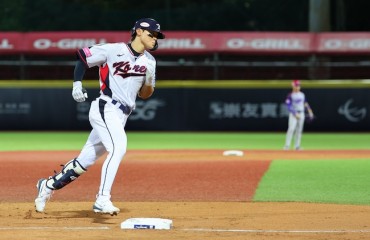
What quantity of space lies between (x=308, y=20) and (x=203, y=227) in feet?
76.3

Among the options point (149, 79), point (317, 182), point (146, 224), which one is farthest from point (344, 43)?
point (146, 224)

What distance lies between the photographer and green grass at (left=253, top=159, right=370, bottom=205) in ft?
37.1

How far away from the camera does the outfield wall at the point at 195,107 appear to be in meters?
27.6

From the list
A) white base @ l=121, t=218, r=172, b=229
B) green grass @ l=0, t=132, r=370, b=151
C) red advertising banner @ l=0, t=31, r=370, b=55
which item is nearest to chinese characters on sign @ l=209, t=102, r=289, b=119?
green grass @ l=0, t=132, r=370, b=151

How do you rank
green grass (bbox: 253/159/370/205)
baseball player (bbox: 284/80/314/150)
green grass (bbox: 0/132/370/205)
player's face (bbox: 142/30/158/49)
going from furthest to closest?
baseball player (bbox: 284/80/314/150)
green grass (bbox: 0/132/370/205)
green grass (bbox: 253/159/370/205)
player's face (bbox: 142/30/158/49)

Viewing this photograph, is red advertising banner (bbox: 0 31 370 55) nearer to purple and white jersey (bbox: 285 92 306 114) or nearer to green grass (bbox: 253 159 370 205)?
purple and white jersey (bbox: 285 92 306 114)

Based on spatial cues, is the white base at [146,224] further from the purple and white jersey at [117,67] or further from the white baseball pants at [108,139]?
the purple and white jersey at [117,67]

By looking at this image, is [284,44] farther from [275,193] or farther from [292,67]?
[275,193]

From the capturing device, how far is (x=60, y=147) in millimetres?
21891

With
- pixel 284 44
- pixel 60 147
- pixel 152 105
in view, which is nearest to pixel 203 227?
pixel 60 147

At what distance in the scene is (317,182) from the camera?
517 inches

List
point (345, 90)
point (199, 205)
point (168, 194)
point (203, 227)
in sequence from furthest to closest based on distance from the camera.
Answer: point (345, 90) < point (168, 194) < point (199, 205) < point (203, 227)

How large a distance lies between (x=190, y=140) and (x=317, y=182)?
39.3 ft

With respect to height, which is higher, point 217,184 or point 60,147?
point 60,147
